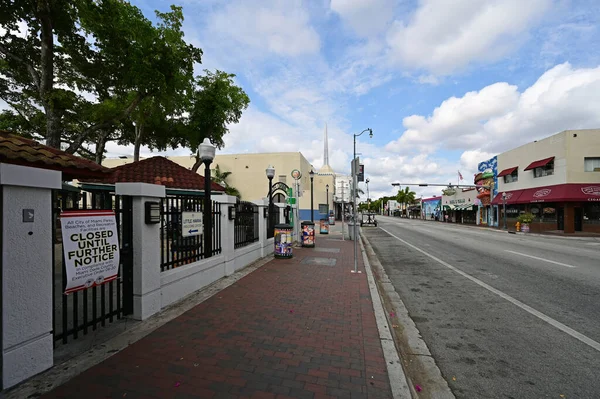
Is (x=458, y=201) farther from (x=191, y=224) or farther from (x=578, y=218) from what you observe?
A: (x=191, y=224)

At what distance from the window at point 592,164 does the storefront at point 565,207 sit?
1.47 metres

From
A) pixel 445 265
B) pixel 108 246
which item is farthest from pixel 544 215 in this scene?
pixel 108 246

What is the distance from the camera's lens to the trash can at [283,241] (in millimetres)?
10508

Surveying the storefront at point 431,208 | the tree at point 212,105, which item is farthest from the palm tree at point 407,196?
the tree at point 212,105

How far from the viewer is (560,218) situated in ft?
87.1

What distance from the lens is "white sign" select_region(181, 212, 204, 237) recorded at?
5817mm

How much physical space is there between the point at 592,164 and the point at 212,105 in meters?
31.4

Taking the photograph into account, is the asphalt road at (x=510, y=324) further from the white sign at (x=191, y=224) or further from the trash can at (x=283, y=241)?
the white sign at (x=191, y=224)

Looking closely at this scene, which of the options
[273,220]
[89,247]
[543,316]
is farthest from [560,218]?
[89,247]

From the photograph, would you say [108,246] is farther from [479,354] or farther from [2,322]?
[479,354]

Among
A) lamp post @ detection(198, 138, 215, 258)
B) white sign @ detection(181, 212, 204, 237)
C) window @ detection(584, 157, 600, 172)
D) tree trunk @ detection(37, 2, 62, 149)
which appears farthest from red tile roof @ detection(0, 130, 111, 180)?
window @ detection(584, 157, 600, 172)

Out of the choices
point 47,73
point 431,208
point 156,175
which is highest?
point 47,73

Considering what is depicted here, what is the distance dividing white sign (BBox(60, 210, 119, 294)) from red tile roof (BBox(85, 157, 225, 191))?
7351 mm

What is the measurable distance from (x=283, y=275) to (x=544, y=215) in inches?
1243
